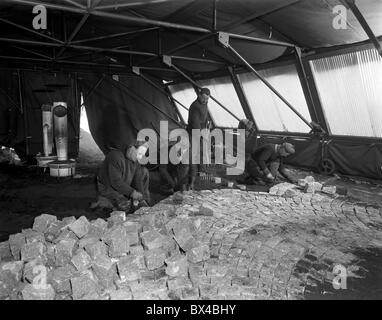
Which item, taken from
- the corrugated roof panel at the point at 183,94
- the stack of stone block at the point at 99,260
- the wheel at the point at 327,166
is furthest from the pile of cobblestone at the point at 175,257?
the corrugated roof panel at the point at 183,94

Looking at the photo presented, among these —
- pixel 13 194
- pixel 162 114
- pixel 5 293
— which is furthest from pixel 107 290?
pixel 162 114

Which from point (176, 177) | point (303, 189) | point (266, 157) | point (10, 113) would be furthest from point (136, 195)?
point (10, 113)

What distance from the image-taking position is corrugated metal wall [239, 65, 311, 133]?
25.3 feet

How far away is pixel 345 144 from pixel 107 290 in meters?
6.28

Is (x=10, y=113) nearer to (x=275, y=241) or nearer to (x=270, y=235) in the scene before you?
(x=270, y=235)

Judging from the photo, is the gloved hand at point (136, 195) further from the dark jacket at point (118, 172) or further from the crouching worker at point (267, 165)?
the crouching worker at point (267, 165)

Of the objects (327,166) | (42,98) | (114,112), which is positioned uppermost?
(42,98)

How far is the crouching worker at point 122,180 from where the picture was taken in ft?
15.7

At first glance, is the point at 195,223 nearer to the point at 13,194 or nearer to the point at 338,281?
the point at 338,281

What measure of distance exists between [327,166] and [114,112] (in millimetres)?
6860

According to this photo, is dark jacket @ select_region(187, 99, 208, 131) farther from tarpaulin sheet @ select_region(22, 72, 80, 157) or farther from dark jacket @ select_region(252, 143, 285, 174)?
tarpaulin sheet @ select_region(22, 72, 80, 157)

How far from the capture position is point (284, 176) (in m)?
7.00

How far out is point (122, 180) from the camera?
482 cm

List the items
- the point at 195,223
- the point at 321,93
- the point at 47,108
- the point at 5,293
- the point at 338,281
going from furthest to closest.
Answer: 1. the point at 47,108
2. the point at 321,93
3. the point at 195,223
4. the point at 338,281
5. the point at 5,293
